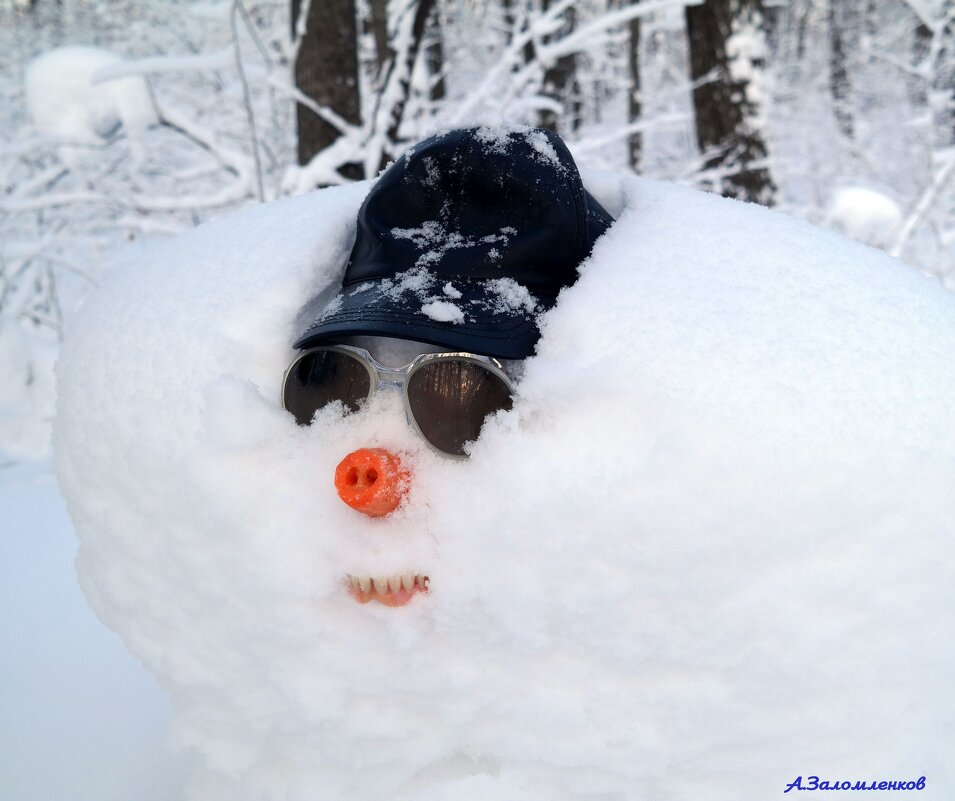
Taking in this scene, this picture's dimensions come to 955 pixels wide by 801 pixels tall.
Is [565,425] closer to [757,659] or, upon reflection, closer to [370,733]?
[757,659]

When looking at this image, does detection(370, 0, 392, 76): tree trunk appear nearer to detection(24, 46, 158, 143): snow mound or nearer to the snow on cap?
detection(24, 46, 158, 143): snow mound

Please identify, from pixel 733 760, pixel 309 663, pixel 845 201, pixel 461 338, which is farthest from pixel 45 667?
pixel 845 201

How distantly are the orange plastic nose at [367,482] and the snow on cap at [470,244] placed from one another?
0.16 meters

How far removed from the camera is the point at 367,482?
86 cm

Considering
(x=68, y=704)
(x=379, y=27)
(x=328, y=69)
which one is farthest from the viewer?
(x=379, y=27)

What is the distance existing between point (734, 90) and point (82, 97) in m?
2.96

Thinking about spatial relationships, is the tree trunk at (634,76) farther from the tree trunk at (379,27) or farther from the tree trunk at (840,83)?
the tree trunk at (840,83)

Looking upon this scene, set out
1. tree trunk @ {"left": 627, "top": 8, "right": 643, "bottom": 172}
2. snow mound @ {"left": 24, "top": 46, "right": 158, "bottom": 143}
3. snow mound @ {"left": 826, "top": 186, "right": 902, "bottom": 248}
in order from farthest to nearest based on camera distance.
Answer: tree trunk @ {"left": 627, "top": 8, "right": 643, "bottom": 172} → snow mound @ {"left": 826, "top": 186, "right": 902, "bottom": 248} → snow mound @ {"left": 24, "top": 46, "right": 158, "bottom": 143}

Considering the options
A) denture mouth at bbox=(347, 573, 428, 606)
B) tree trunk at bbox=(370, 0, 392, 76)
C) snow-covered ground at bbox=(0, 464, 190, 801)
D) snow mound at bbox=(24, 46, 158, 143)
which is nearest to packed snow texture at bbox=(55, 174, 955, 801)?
denture mouth at bbox=(347, 573, 428, 606)

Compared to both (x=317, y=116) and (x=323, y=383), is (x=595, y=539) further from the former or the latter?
(x=317, y=116)

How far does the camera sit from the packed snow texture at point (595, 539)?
2.59 feet

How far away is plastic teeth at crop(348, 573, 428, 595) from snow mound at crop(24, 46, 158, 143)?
259 centimetres

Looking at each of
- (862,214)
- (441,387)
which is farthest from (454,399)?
(862,214)

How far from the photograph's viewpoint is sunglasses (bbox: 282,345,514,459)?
0.87 m
